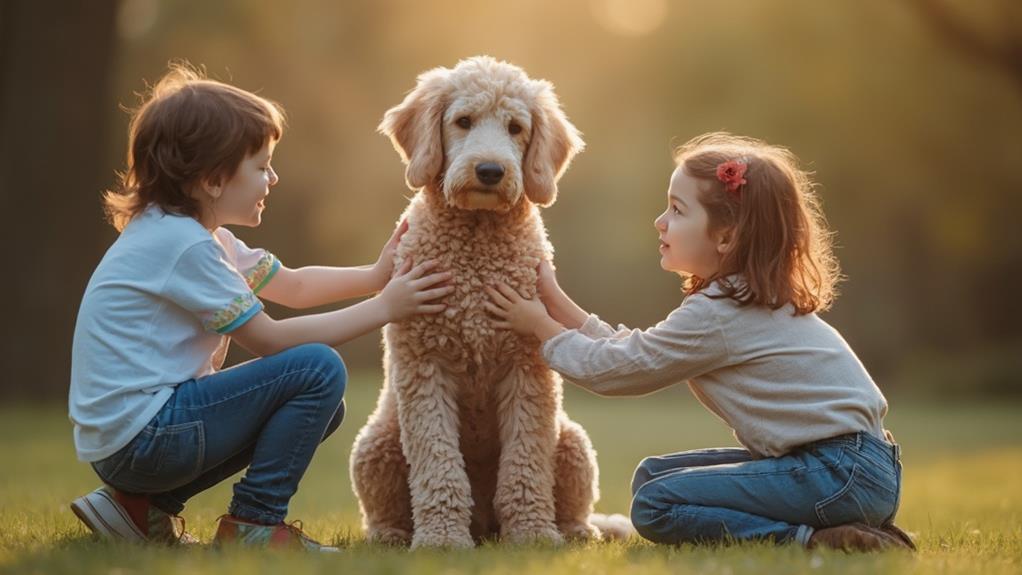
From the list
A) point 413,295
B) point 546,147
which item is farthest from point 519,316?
point 546,147

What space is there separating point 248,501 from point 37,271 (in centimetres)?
947

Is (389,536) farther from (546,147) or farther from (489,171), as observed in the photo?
(546,147)

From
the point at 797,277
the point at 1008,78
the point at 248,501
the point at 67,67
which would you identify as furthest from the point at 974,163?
the point at 248,501

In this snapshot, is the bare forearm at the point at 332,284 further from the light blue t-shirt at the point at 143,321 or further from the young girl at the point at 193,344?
the light blue t-shirt at the point at 143,321

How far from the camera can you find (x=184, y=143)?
3975 mm

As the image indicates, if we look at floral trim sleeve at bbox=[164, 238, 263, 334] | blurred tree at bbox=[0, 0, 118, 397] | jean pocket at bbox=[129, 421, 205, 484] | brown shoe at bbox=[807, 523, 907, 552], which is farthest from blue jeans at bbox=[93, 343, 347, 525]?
blurred tree at bbox=[0, 0, 118, 397]

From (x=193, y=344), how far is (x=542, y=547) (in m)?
1.47

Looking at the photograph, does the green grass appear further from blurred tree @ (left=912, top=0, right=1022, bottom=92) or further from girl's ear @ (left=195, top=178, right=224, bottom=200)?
blurred tree @ (left=912, top=0, right=1022, bottom=92)

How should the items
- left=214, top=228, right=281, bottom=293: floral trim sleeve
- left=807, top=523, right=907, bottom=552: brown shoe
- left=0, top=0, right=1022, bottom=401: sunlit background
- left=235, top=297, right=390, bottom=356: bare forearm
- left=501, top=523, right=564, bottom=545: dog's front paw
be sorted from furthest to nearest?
left=0, top=0, right=1022, bottom=401: sunlit background, left=214, top=228, right=281, bottom=293: floral trim sleeve, left=501, top=523, right=564, bottom=545: dog's front paw, left=235, top=297, right=390, bottom=356: bare forearm, left=807, top=523, right=907, bottom=552: brown shoe

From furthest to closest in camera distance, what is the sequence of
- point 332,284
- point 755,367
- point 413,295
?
1. point 332,284
2. point 413,295
3. point 755,367

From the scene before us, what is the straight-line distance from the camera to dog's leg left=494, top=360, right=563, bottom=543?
4.18m

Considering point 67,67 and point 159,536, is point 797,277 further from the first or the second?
point 67,67

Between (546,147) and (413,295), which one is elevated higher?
(546,147)

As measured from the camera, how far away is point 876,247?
22.3m
